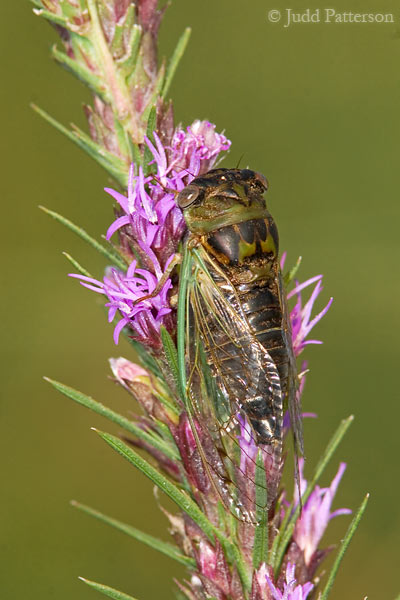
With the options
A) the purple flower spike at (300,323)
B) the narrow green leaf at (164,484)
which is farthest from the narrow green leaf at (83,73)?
the narrow green leaf at (164,484)

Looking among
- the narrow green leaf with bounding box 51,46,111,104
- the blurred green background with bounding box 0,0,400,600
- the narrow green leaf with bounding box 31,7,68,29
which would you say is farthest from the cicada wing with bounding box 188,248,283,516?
the blurred green background with bounding box 0,0,400,600

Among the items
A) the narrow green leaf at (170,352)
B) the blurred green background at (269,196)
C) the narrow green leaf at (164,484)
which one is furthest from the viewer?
the blurred green background at (269,196)

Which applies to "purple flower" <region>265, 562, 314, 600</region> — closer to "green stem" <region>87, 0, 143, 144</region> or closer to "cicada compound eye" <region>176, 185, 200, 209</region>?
"cicada compound eye" <region>176, 185, 200, 209</region>

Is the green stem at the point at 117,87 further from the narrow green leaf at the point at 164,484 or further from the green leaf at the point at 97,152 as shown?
the narrow green leaf at the point at 164,484

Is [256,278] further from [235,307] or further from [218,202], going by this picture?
[218,202]

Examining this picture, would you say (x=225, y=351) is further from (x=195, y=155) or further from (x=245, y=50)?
(x=245, y=50)

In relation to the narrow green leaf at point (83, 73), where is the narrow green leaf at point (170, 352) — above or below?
below

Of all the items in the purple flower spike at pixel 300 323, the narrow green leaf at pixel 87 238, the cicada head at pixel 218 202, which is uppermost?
the cicada head at pixel 218 202

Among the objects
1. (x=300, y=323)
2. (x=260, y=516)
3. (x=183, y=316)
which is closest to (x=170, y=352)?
(x=183, y=316)
